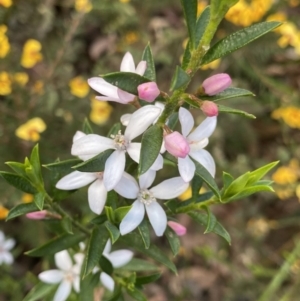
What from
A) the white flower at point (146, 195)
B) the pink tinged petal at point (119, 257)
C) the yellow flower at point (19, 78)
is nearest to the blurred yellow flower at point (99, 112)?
the yellow flower at point (19, 78)

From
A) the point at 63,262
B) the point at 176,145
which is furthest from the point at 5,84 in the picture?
the point at 176,145

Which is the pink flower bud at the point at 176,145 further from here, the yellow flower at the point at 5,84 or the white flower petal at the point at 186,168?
the yellow flower at the point at 5,84

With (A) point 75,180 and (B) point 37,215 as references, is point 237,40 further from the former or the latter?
(B) point 37,215

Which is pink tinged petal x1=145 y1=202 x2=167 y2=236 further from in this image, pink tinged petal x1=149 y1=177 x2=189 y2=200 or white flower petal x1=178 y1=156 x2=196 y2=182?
white flower petal x1=178 y1=156 x2=196 y2=182

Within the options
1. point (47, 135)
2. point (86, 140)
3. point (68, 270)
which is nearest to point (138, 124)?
point (86, 140)

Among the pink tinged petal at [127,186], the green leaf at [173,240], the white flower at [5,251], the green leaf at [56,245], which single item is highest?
the pink tinged petal at [127,186]

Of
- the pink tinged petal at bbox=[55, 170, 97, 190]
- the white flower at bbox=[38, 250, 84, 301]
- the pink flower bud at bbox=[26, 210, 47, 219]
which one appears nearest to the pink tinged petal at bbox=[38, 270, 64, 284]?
the white flower at bbox=[38, 250, 84, 301]
